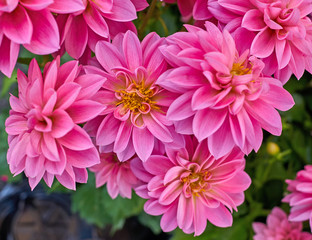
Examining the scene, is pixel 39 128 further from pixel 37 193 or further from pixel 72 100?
pixel 37 193

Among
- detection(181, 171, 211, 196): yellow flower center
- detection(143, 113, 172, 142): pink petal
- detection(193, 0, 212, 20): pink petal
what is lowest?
detection(181, 171, 211, 196): yellow flower center

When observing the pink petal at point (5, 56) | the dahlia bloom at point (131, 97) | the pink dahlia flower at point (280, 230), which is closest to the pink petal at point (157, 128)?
the dahlia bloom at point (131, 97)

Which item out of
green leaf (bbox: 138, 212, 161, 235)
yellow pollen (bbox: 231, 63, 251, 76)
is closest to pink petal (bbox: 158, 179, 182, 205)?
yellow pollen (bbox: 231, 63, 251, 76)

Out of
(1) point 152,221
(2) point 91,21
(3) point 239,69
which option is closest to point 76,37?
(2) point 91,21

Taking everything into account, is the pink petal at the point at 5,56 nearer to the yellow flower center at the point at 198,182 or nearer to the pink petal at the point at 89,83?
the pink petal at the point at 89,83

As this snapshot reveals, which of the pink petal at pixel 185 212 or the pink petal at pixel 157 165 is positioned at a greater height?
the pink petal at pixel 157 165

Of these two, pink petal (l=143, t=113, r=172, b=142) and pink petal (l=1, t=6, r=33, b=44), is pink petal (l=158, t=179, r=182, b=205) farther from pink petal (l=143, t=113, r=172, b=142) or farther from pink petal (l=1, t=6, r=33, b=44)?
pink petal (l=1, t=6, r=33, b=44)

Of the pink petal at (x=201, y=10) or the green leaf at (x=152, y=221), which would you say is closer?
the pink petal at (x=201, y=10)

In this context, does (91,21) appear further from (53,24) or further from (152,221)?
(152,221)
